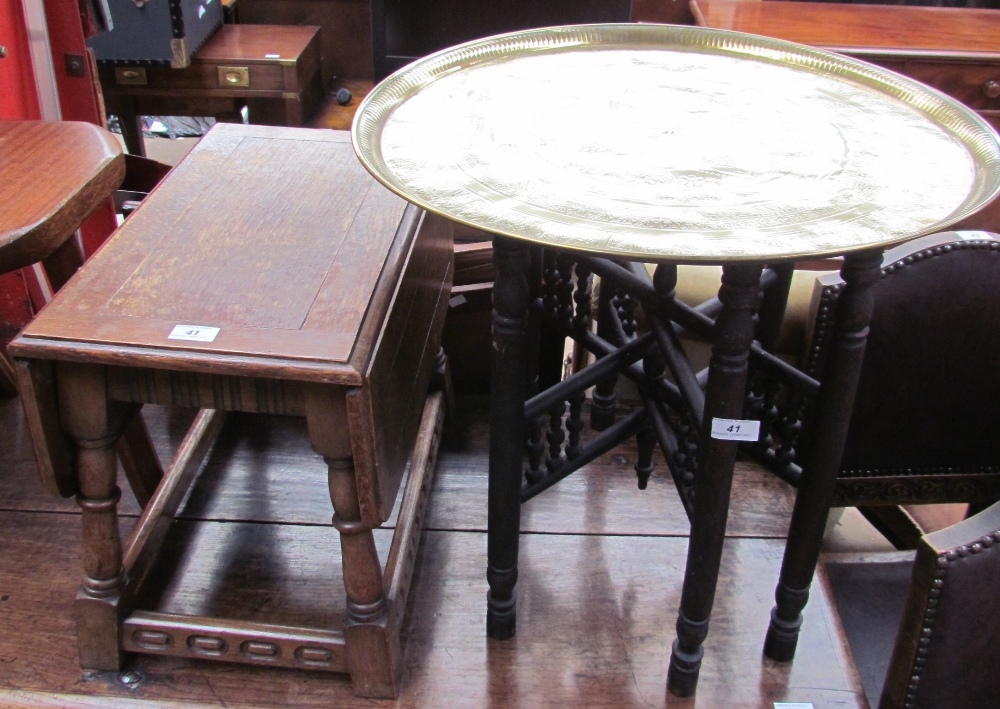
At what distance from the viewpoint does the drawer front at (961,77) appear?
8.73 ft

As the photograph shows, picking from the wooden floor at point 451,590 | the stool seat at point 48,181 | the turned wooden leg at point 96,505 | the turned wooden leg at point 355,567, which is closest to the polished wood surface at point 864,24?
the wooden floor at point 451,590

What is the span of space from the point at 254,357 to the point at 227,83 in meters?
1.98

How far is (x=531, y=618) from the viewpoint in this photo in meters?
1.49

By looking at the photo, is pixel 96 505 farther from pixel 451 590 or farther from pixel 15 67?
pixel 15 67

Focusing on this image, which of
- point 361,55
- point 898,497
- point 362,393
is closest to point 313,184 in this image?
point 362,393

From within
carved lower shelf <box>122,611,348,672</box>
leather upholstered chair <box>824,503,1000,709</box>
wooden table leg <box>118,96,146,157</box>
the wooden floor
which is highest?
leather upholstered chair <box>824,503,1000,709</box>

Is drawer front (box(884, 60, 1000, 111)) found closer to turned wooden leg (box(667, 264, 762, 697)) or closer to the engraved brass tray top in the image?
the engraved brass tray top

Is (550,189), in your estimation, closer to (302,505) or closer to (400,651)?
(400,651)

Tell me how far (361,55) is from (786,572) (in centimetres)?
244

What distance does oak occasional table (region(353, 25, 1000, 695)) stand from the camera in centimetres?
98

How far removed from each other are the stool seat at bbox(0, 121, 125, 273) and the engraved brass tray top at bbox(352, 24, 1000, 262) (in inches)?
18.1

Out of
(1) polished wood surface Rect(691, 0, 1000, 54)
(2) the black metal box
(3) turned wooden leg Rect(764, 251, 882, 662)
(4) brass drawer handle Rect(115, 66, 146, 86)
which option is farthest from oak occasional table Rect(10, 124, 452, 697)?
(1) polished wood surface Rect(691, 0, 1000, 54)

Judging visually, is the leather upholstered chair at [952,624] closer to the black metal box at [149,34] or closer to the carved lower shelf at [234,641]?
the carved lower shelf at [234,641]

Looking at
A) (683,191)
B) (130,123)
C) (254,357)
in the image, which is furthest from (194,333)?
(130,123)
